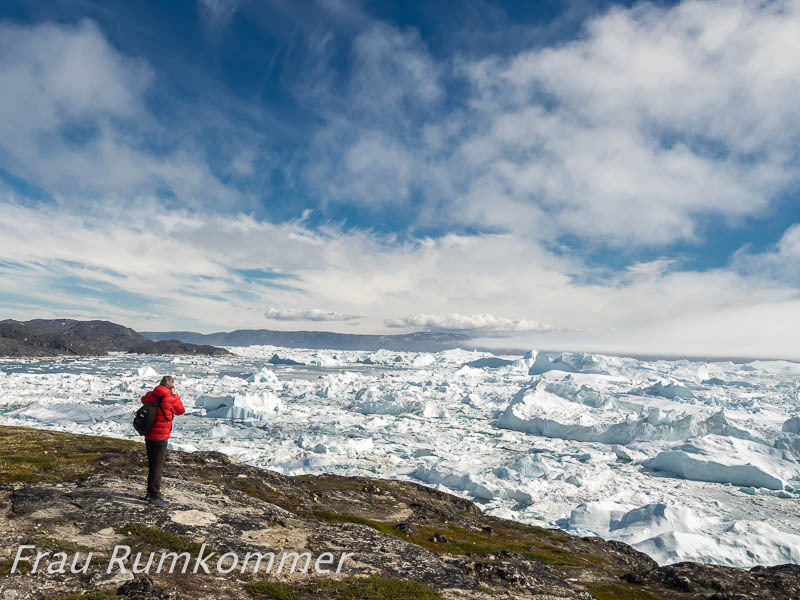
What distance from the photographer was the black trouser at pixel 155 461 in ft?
26.1

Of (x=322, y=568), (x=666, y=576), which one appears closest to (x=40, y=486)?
(x=322, y=568)

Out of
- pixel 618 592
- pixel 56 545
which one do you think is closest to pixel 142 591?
pixel 56 545

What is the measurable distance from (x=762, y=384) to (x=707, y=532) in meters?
88.5

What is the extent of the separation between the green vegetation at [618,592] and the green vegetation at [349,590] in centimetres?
534

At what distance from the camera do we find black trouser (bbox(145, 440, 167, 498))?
796 cm

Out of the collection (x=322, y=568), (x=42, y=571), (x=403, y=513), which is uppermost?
(x=42, y=571)

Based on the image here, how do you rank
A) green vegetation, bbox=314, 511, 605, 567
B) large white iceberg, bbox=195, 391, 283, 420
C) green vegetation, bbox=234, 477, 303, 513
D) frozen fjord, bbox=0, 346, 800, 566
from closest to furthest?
green vegetation, bbox=314, 511, 605, 567, green vegetation, bbox=234, 477, 303, 513, frozen fjord, bbox=0, 346, 800, 566, large white iceberg, bbox=195, 391, 283, 420

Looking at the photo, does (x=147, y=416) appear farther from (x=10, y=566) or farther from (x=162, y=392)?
(x=10, y=566)

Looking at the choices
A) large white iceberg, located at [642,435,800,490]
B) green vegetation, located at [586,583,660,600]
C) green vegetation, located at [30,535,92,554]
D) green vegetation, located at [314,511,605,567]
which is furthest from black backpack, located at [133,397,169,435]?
large white iceberg, located at [642,435,800,490]

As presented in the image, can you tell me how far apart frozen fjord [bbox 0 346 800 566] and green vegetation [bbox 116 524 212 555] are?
2049 centimetres

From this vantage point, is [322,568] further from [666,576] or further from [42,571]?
[666,576]

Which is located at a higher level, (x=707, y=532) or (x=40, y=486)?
(x=40, y=486)

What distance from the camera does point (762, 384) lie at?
292 feet

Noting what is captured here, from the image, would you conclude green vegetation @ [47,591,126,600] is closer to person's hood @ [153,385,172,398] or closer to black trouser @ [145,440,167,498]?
black trouser @ [145,440,167,498]
